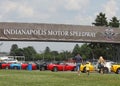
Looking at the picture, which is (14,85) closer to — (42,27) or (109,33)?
(42,27)

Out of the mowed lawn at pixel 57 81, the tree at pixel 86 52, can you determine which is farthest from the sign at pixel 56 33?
the tree at pixel 86 52

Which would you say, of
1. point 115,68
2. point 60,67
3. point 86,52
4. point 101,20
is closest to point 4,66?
point 60,67

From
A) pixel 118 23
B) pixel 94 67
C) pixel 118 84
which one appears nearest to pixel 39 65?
pixel 94 67

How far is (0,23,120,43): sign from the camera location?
57.3 metres

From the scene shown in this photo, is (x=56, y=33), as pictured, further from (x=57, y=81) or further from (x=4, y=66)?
(x=57, y=81)

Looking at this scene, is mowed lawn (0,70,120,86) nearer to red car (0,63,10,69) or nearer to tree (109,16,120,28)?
red car (0,63,10,69)

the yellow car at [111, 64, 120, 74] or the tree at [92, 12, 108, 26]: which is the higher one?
the tree at [92, 12, 108, 26]

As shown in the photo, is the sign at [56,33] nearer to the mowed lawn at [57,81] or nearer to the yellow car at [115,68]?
the yellow car at [115,68]

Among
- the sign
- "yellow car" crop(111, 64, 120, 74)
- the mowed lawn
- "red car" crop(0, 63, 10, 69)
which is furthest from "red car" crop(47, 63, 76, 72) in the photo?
the mowed lawn

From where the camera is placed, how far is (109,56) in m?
88.2

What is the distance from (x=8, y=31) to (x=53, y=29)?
6.40 metres

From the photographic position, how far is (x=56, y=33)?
59688mm

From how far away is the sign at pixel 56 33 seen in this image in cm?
5728

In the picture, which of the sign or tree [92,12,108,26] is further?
tree [92,12,108,26]
